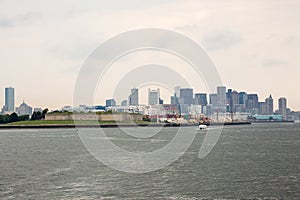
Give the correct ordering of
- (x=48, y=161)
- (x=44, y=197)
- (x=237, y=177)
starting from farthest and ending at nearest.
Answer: (x=48, y=161)
(x=237, y=177)
(x=44, y=197)

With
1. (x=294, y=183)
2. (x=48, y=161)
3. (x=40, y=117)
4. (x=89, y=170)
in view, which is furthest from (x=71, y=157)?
(x=40, y=117)

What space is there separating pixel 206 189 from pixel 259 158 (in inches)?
715

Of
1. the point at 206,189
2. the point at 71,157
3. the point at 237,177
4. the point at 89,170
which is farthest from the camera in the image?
the point at 71,157

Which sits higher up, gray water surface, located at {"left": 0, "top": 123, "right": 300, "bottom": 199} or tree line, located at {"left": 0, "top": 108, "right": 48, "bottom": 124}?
tree line, located at {"left": 0, "top": 108, "right": 48, "bottom": 124}

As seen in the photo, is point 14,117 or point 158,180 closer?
point 158,180

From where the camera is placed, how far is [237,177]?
100 feet

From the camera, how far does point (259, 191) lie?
25.5 m

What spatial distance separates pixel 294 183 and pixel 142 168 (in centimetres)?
1167

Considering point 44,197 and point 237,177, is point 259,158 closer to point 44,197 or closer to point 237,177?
point 237,177

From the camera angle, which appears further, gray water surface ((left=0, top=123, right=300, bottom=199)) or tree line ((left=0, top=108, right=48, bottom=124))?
tree line ((left=0, top=108, right=48, bottom=124))

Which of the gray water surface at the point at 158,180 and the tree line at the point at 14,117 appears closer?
the gray water surface at the point at 158,180

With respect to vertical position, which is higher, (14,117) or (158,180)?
(14,117)

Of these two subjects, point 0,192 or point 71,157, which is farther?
point 71,157

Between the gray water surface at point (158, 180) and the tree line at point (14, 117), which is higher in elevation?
the tree line at point (14, 117)
